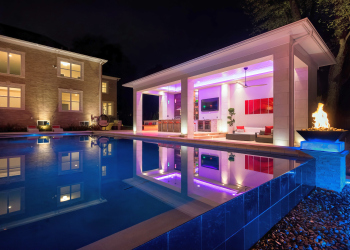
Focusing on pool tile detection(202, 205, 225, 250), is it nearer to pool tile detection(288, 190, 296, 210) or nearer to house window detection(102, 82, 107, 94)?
pool tile detection(288, 190, 296, 210)

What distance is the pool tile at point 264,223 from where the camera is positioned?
196 cm

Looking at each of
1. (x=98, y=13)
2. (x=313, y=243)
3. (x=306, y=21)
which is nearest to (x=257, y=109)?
(x=306, y=21)

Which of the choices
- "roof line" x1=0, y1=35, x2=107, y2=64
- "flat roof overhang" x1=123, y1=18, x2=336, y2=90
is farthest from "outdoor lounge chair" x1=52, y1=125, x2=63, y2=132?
"flat roof overhang" x1=123, y1=18, x2=336, y2=90

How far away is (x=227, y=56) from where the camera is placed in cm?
711

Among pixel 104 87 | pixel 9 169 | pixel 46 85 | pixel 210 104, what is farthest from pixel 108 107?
pixel 9 169

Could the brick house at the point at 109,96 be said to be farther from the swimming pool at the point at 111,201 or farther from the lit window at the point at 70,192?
the lit window at the point at 70,192

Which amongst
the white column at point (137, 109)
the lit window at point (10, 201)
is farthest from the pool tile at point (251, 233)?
the white column at point (137, 109)

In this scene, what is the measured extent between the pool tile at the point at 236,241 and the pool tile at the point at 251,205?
141 mm

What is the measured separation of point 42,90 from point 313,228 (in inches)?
648

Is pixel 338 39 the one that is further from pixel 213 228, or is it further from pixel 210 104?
pixel 213 228

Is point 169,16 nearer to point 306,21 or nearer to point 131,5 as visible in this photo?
point 131,5

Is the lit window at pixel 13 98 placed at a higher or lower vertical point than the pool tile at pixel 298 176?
higher

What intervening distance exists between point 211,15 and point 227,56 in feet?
35.9

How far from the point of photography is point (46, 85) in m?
13.4
